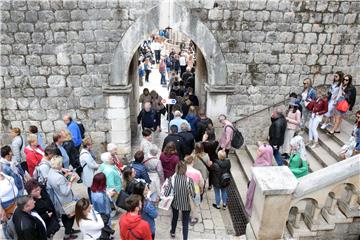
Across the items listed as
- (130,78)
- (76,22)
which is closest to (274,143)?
(130,78)

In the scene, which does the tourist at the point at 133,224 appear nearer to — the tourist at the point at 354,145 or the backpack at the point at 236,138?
the backpack at the point at 236,138

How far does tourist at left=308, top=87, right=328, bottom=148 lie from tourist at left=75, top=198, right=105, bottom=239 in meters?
5.53

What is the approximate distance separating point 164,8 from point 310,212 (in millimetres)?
5452

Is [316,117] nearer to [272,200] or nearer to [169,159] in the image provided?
[169,159]

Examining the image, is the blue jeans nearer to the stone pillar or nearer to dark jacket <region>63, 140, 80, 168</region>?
the stone pillar

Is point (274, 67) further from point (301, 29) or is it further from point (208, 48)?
point (208, 48)

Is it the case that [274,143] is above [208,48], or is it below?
below

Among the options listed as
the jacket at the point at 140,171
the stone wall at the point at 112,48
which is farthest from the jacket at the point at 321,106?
the jacket at the point at 140,171

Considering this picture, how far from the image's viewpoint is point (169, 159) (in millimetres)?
6520

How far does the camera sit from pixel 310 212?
4820mm

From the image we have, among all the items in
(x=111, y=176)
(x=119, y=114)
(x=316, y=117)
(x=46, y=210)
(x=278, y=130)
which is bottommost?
(x=46, y=210)

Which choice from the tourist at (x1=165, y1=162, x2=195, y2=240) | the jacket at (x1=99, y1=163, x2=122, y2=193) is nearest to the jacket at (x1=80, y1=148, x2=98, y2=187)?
the jacket at (x1=99, y1=163, x2=122, y2=193)

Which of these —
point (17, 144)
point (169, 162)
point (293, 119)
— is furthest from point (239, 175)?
point (17, 144)

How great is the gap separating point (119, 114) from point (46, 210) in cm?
383
